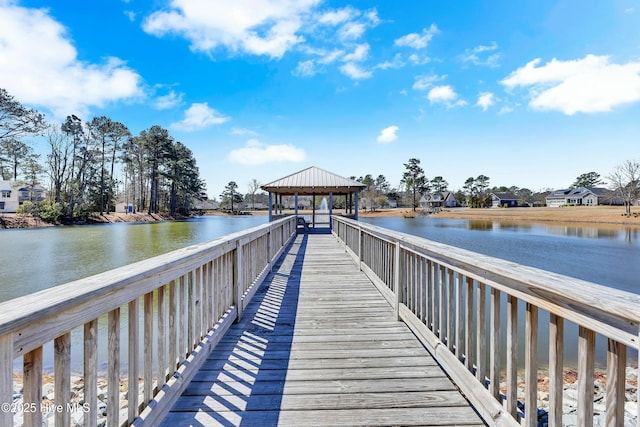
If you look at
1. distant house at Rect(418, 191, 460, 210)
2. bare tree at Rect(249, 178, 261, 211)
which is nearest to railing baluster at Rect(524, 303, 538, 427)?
distant house at Rect(418, 191, 460, 210)

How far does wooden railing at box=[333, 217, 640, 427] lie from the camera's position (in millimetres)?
980

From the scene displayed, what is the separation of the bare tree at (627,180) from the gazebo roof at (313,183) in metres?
38.1

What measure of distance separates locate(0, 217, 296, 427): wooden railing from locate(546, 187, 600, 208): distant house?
67575mm

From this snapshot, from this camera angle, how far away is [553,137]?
2397cm

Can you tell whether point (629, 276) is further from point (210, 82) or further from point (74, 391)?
point (210, 82)

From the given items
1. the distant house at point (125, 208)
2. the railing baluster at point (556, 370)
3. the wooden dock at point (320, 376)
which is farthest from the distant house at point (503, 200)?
the railing baluster at point (556, 370)

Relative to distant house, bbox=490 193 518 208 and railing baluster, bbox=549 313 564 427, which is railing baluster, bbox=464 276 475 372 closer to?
railing baluster, bbox=549 313 564 427

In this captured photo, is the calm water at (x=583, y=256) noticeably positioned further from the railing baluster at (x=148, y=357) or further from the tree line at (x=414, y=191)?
the tree line at (x=414, y=191)

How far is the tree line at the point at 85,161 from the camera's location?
85.8 feet

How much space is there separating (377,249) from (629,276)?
10.4 m

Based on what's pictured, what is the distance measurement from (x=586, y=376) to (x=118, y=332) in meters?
1.91

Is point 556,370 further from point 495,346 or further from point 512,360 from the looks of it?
point 495,346

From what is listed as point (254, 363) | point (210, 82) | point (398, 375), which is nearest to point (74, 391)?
point (254, 363)

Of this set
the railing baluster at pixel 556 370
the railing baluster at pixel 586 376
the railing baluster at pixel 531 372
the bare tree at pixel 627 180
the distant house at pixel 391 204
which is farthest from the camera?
the distant house at pixel 391 204
